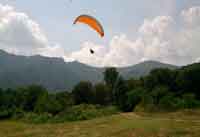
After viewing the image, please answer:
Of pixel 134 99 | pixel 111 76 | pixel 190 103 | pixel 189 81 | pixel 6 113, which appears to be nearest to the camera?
pixel 190 103

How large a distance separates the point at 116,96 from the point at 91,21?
1918 inches

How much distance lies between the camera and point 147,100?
47781 mm

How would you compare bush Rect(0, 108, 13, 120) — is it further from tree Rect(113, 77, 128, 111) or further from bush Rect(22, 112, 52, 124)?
tree Rect(113, 77, 128, 111)

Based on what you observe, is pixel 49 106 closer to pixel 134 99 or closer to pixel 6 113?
pixel 6 113

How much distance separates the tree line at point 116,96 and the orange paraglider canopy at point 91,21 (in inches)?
1069

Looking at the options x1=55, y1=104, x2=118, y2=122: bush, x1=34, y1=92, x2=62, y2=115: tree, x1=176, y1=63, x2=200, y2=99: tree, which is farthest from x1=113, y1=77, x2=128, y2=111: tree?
x1=55, y1=104, x2=118, y2=122: bush

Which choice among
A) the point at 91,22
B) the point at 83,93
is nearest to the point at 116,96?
the point at 83,93

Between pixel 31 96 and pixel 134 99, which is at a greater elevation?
pixel 31 96

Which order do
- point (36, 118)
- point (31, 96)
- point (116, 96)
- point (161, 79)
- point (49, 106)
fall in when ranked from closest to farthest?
point (36, 118), point (49, 106), point (161, 79), point (31, 96), point (116, 96)

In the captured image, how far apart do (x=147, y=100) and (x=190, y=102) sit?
7.05m

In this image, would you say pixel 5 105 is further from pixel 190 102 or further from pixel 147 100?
pixel 190 102

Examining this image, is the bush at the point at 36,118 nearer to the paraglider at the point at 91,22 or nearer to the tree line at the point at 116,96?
the tree line at the point at 116,96

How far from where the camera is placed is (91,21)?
15.7 meters

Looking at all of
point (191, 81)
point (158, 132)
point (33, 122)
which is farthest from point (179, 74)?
point (158, 132)
